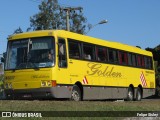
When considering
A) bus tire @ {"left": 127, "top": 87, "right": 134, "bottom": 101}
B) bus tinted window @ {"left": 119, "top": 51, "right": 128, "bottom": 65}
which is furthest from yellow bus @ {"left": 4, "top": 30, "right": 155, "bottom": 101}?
bus tire @ {"left": 127, "top": 87, "right": 134, "bottom": 101}

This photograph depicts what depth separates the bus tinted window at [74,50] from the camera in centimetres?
2138

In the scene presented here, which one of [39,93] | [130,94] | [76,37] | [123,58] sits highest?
[76,37]

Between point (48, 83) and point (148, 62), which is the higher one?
point (148, 62)

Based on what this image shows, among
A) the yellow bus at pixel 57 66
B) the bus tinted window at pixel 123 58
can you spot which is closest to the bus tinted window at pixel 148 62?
the bus tinted window at pixel 123 58

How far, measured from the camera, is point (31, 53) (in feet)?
67.0

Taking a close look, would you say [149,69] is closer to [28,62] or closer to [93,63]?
[93,63]

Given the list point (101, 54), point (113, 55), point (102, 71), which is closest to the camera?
point (102, 71)

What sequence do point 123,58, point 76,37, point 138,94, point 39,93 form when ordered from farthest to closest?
point 138,94
point 123,58
point 76,37
point 39,93

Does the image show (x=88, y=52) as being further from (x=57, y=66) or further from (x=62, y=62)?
(x=57, y=66)

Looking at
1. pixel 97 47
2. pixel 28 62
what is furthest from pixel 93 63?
pixel 28 62

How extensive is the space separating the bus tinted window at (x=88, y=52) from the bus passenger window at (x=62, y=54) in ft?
7.55

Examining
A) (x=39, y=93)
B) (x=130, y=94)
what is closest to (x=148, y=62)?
(x=130, y=94)

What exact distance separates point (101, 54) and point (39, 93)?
595 cm

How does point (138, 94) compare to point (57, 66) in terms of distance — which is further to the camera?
point (138, 94)
